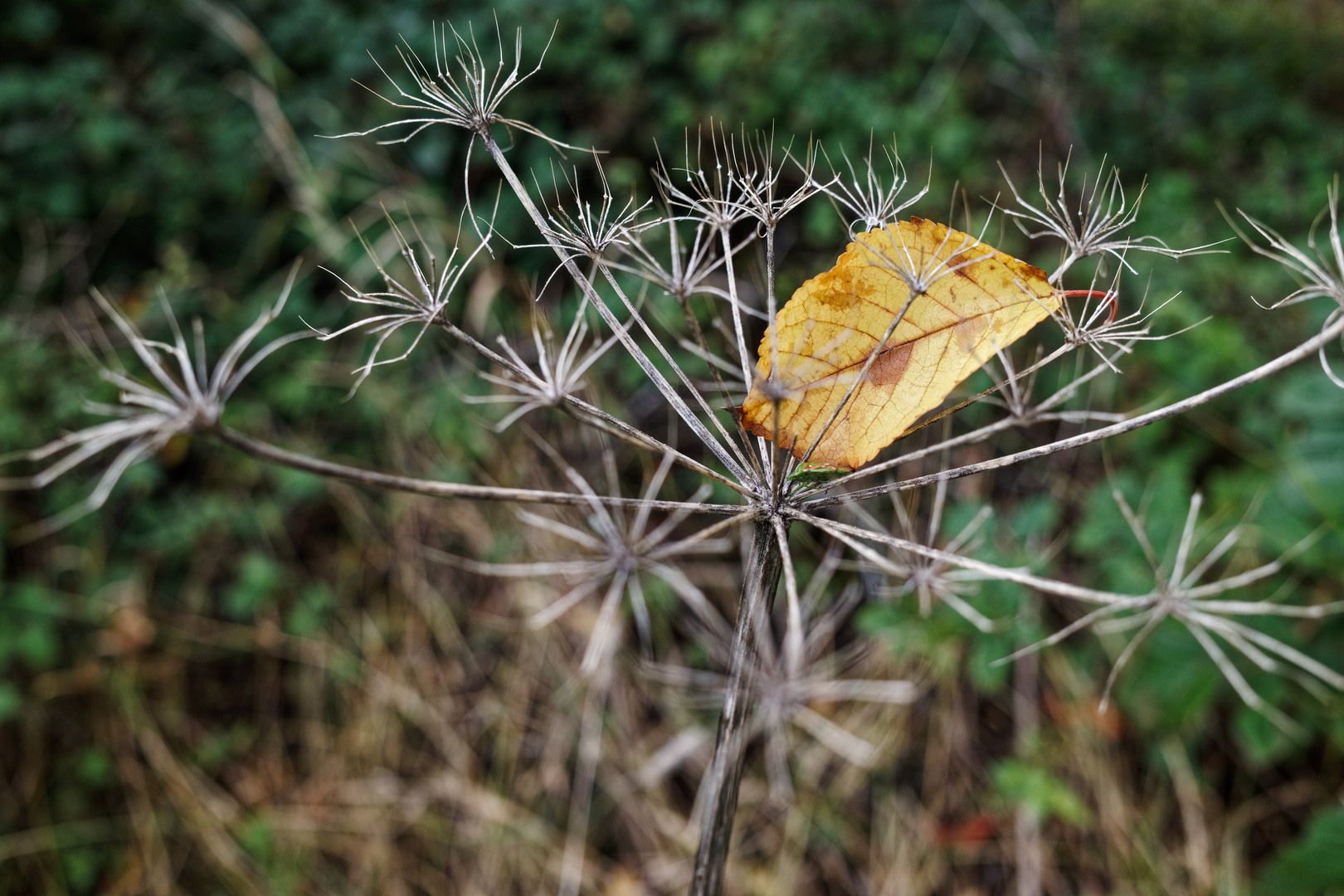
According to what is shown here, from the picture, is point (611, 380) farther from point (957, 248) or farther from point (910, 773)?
point (957, 248)

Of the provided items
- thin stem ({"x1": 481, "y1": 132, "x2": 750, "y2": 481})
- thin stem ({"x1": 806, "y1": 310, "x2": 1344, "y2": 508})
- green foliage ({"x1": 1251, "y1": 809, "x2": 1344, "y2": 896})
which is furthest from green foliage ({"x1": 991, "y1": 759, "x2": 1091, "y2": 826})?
thin stem ({"x1": 481, "y1": 132, "x2": 750, "y2": 481})

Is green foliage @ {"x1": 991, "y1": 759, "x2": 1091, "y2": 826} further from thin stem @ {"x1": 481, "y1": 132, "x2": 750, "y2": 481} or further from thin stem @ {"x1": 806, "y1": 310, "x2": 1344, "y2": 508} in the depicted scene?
thin stem @ {"x1": 481, "y1": 132, "x2": 750, "y2": 481}

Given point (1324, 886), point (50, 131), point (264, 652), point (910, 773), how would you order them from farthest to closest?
point (50, 131) < point (264, 652) < point (910, 773) < point (1324, 886)

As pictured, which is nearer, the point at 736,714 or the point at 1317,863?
the point at 736,714

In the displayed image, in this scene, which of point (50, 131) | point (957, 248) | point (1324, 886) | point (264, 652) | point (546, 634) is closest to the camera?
point (957, 248)

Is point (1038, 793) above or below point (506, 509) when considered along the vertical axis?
below

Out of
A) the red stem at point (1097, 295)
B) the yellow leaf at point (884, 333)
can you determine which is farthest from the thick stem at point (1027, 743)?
the yellow leaf at point (884, 333)

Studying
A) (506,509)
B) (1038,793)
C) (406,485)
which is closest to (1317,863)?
(1038,793)

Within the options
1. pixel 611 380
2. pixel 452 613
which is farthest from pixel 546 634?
pixel 611 380

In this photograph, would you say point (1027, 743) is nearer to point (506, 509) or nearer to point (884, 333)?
point (506, 509)
